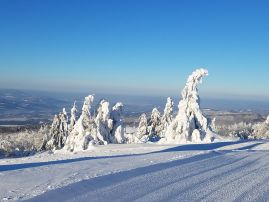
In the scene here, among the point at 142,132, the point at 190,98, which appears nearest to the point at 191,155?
the point at 190,98

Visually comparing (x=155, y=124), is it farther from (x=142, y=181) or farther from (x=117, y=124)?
(x=142, y=181)

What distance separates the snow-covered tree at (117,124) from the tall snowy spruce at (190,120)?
5.77 m

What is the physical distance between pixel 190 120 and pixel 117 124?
8599 mm

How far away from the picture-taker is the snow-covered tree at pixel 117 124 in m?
41.9

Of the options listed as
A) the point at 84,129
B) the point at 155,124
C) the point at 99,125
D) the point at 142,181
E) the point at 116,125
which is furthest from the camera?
the point at 155,124

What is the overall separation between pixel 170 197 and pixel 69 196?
2008mm

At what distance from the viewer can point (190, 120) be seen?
121 feet

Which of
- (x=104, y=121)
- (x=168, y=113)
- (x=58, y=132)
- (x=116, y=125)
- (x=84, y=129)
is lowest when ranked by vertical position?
(x=58, y=132)

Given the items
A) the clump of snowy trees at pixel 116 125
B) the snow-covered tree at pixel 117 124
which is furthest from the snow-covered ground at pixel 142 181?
the snow-covered tree at pixel 117 124

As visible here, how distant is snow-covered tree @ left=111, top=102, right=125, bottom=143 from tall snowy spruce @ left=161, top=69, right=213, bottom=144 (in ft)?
18.9

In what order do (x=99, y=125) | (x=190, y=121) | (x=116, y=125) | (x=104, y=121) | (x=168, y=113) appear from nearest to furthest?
(x=190, y=121), (x=99, y=125), (x=104, y=121), (x=116, y=125), (x=168, y=113)

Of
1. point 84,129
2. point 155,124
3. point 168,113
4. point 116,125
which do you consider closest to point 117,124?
point 116,125

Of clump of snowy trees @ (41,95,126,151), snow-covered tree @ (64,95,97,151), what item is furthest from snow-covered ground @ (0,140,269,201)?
clump of snowy trees @ (41,95,126,151)

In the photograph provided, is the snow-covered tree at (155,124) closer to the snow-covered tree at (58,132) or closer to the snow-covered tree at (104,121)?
the snow-covered tree at (58,132)
